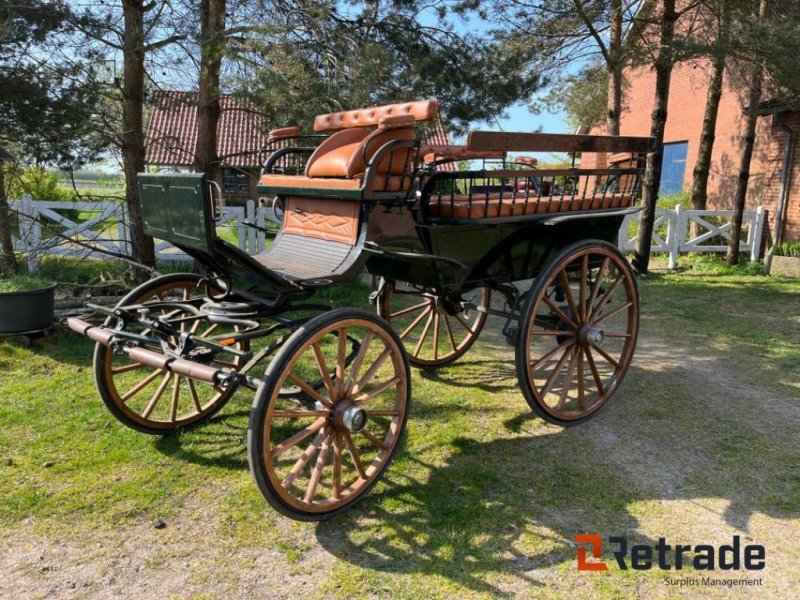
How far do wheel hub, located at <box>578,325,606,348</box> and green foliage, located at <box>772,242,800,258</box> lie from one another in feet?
25.1

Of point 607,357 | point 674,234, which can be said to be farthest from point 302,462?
point 674,234

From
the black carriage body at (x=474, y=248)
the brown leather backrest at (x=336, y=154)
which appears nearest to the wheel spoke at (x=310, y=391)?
the black carriage body at (x=474, y=248)

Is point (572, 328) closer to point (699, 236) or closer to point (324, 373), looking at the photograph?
point (324, 373)

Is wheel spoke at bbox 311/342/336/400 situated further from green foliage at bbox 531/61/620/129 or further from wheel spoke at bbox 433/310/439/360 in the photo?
green foliage at bbox 531/61/620/129

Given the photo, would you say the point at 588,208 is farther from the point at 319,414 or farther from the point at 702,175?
the point at 702,175

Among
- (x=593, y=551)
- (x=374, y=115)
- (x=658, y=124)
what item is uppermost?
(x=658, y=124)

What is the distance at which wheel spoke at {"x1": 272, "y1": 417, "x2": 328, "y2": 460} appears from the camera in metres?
2.48

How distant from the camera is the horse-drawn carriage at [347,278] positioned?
256 centimetres

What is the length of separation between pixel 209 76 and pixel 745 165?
811 centimetres

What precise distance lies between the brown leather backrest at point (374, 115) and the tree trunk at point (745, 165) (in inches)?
282

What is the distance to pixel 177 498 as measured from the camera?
289 cm

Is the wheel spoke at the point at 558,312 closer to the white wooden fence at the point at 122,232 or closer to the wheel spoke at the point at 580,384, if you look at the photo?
the wheel spoke at the point at 580,384

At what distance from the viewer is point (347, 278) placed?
9.39 ft

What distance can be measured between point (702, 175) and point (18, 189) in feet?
35.3
